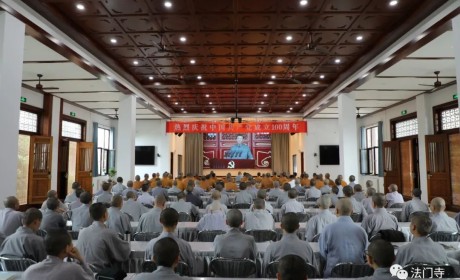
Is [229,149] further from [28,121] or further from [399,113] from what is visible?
[28,121]

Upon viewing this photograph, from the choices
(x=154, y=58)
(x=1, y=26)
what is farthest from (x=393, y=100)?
(x=1, y=26)

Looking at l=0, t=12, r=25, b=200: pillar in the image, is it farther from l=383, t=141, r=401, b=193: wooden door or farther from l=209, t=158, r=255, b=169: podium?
l=209, t=158, r=255, b=169: podium

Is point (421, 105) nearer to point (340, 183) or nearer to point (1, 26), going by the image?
point (340, 183)

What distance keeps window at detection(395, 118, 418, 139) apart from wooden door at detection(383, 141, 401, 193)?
500mm

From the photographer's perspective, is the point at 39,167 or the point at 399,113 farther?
the point at 399,113

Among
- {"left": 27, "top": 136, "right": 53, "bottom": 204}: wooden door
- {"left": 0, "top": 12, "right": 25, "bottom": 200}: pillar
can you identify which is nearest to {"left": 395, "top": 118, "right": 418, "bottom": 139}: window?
{"left": 0, "top": 12, "right": 25, "bottom": 200}: pillar

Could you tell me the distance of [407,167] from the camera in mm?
13727

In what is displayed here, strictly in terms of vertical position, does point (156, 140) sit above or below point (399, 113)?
below

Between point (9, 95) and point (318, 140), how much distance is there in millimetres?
15613

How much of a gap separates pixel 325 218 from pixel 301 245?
4.60 ft

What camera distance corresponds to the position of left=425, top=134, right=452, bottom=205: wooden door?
1091cm

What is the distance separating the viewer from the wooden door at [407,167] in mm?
13359

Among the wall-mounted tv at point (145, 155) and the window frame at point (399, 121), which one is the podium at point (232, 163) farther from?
the window frame at point (399, 121)

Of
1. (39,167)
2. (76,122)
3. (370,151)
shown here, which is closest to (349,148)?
(370,151)
